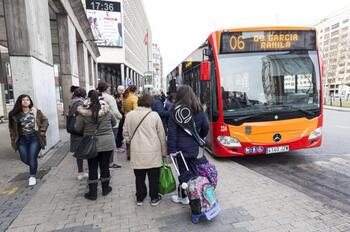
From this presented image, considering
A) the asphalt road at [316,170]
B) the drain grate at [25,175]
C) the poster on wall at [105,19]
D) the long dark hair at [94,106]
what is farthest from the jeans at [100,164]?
the poster on wall at [105,19]

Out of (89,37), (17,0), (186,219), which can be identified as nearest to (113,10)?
(89,37)

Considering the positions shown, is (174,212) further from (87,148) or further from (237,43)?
(237,43)

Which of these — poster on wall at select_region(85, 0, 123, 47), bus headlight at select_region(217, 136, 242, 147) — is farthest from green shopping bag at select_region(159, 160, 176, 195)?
poster on wall at select_region(85, 0, 123, 47)

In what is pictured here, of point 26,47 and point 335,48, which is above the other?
point 335,48

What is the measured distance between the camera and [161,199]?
164 inches

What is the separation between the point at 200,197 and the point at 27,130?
336 centimetres

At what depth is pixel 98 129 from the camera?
4098 millimetres

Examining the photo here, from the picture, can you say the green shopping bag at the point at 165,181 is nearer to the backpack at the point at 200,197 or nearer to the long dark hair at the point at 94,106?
the backpack at the point at 200,197

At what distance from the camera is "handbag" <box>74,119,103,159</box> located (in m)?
3.93

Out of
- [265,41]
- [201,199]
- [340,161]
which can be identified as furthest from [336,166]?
[201,199]

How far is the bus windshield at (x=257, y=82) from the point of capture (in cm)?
580

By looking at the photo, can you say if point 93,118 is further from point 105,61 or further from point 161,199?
point 105,61

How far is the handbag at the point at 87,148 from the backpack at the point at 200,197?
1.58 m

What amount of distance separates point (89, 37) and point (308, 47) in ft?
51.4
